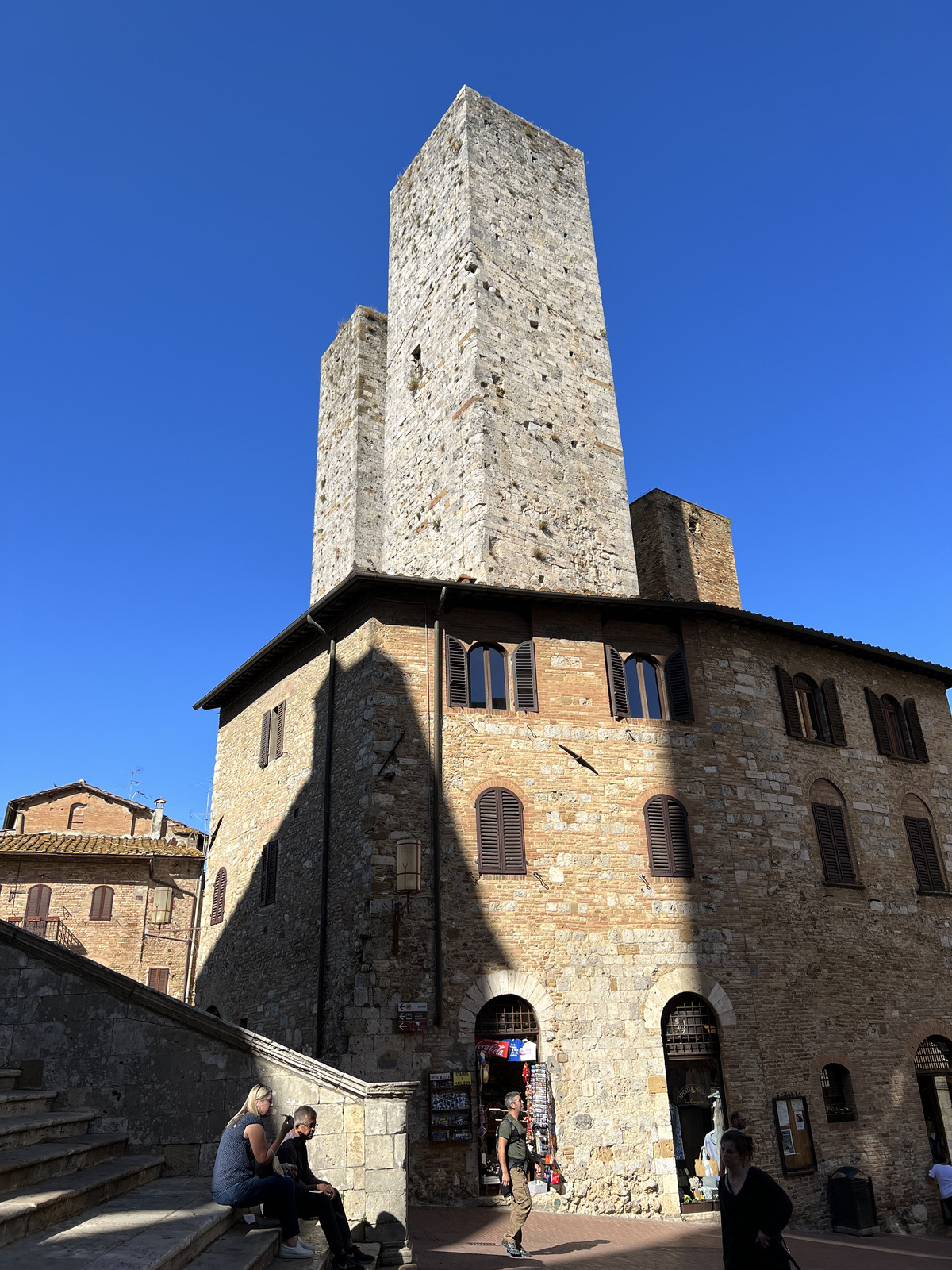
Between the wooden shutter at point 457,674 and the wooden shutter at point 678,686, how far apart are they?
342cm

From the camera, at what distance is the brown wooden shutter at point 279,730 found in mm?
16625

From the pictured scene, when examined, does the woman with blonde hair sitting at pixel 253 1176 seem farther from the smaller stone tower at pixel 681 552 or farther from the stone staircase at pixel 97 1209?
the smaller stone tower at pixel 681 552

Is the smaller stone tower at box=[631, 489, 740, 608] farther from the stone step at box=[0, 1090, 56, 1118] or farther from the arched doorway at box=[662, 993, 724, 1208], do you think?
the stone step at box=[0, 1090, 56, 1118]

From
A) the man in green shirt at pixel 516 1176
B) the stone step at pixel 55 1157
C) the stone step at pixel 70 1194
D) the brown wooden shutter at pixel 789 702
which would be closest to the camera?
the stone step at pixel 70 1194

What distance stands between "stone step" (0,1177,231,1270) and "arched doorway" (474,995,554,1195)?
552 cm

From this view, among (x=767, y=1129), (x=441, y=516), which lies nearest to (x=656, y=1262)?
(x=767, y=1129)

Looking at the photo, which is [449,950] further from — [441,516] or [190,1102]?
[441,516]

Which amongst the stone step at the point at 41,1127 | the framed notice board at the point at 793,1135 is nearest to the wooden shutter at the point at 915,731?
the framed notice board at the point at 793,1135

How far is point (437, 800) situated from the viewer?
13750mm

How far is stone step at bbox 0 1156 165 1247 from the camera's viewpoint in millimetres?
5523

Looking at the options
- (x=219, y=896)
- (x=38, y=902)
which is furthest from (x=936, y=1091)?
(x=38, y=902)

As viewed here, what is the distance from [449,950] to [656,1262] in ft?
14.8

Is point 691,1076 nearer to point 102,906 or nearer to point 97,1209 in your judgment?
point 97,1209

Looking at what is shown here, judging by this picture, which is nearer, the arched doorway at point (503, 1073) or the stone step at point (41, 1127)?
the stone step at point (41, 1127)
